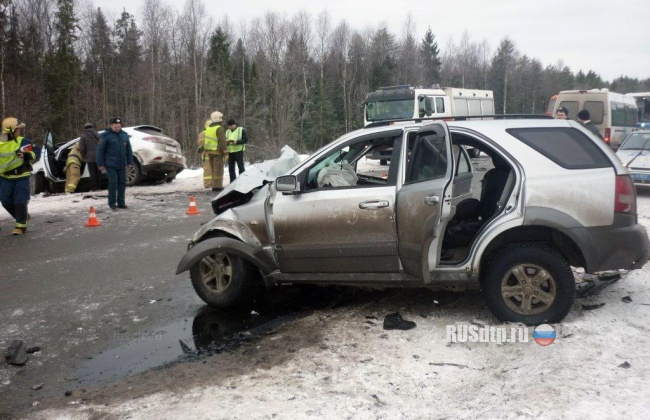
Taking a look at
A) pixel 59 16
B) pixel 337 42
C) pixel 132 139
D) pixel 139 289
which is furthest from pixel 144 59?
pixel 139 289

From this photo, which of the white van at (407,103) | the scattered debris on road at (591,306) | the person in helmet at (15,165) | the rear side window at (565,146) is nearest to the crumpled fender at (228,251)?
the rear side window at (565,146)

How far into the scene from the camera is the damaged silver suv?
4344 millimetres

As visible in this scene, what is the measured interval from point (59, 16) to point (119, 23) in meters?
10.7

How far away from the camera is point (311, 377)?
380 centimetres

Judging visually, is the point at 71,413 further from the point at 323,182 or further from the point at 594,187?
the point at 594,187

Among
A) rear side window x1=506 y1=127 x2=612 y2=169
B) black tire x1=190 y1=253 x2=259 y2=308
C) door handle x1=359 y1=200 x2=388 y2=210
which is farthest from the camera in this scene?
black tire x1=190 y1=253 x2=259 y2=308

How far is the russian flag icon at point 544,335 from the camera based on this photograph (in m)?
4.13

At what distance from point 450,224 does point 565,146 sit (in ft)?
4.21

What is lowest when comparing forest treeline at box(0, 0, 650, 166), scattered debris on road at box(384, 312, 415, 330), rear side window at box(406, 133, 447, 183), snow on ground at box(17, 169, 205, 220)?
scattered debris on road at box(384, 312, 415, 330)

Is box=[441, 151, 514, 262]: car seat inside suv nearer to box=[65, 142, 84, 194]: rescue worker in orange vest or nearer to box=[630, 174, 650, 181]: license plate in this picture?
box=[630, 174, 650, 181]: license plate

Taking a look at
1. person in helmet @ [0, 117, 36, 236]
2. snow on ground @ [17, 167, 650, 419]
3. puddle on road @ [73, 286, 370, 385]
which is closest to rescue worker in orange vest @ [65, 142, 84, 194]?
person in helmet @ [0, 117, 36, 236]

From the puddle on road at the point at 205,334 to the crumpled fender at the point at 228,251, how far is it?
1.70ft

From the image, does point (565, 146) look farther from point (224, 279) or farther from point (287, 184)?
point (224, 279)

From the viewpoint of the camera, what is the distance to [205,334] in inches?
192
